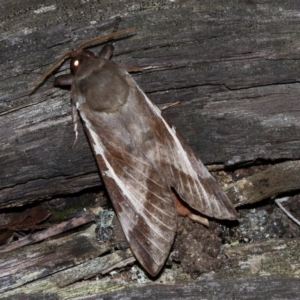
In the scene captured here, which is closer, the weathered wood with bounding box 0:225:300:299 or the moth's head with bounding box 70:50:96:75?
the weathered wood with bounding box 0:225:300:299

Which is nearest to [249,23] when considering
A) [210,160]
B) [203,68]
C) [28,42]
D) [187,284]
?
[203,68]

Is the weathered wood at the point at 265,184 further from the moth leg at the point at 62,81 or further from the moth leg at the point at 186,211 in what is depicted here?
the moth leg at the point at 62,81

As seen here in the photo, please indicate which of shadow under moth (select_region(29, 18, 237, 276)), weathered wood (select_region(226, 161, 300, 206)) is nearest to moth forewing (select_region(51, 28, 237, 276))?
shadow under moth (select_region(29, 18, 237, 276))

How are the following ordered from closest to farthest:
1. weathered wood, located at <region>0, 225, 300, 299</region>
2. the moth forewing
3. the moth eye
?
weathered wood, located at <region>0, 225, 300, 299</region> < the moth forewing < the moth eye

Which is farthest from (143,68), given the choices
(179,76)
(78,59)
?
(78,59)

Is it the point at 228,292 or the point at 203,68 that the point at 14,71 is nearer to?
the point at 203,68

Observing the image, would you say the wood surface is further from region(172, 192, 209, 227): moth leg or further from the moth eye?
region(172, 192, 209, 227): moth leg

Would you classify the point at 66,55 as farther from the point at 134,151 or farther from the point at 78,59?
the point at 134,151
